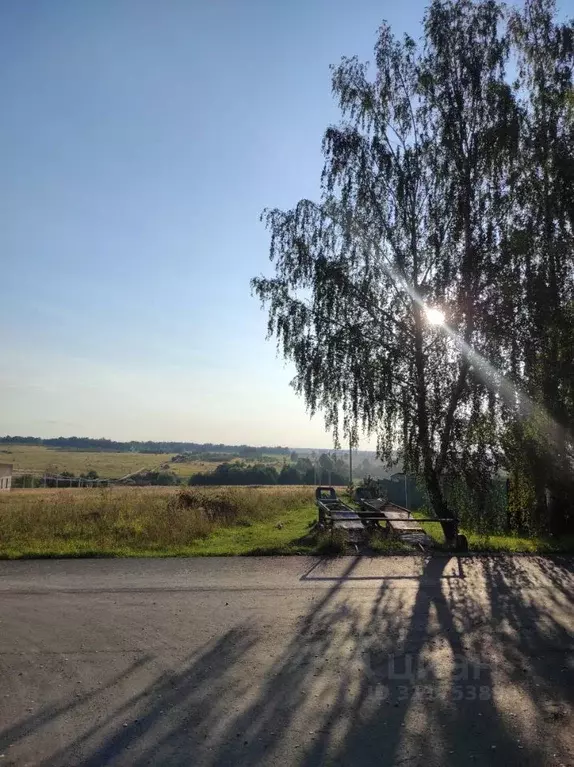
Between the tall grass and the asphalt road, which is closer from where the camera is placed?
the asphalt road

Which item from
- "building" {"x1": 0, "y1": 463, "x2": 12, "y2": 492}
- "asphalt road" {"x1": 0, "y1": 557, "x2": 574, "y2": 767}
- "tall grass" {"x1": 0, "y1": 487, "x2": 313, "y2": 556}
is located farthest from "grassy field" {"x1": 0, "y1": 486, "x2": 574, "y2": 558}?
"building" {"x1": 0, "y1": 463, "x2": 12, "y2": 492}

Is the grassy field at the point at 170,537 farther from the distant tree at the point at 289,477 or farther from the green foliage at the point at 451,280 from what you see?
the distant tree at the point at 289,477

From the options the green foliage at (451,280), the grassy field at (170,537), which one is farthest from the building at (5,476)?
the green foliage at (451,280)

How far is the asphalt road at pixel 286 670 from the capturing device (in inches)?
170

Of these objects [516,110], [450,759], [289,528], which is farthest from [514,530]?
[450,759]

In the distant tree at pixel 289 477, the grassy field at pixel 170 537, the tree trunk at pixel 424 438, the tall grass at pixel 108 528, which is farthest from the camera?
the distant tree at pixel 289 477

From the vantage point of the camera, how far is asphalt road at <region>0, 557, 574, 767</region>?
170 inches

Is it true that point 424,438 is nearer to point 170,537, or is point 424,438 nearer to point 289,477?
point 170,537

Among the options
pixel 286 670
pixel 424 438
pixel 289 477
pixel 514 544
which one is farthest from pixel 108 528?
pixel 289 477

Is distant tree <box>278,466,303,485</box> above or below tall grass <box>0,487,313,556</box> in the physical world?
below

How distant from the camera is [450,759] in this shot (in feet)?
13.5

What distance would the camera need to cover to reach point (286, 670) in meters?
5.77

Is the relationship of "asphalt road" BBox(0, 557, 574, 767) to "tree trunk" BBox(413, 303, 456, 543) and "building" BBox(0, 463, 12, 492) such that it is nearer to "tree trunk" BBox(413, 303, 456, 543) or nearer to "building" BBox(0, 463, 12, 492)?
"tree trunk" BBox(413, 303, 456, 543)

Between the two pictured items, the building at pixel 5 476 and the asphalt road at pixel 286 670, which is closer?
the asphalt road at pixel 286 670
